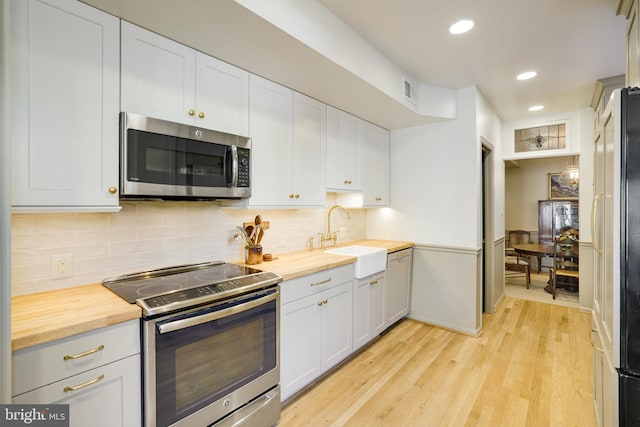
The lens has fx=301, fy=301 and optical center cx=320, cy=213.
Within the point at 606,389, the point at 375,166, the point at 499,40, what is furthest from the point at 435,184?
the point at 606,389

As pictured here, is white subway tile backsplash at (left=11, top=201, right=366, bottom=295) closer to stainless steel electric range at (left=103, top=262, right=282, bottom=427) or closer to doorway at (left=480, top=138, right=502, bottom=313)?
stainless steel electric range at (left=103, top=262, right=282, bottom=427)

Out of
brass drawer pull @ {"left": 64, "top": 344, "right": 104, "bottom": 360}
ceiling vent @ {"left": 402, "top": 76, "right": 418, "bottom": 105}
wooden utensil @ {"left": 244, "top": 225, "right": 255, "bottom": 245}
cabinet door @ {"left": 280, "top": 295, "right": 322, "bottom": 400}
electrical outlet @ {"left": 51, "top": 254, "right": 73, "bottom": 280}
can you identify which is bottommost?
cabinet door @ {"left": 280, "top": 295, "right": 322, "bottom": 400}

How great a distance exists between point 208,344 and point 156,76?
4.91ft

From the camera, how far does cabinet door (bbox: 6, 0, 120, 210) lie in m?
1.26

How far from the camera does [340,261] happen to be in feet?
8.14

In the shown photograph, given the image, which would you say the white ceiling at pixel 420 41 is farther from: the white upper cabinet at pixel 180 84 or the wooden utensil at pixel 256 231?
the wooden utensil at pixel 256 231

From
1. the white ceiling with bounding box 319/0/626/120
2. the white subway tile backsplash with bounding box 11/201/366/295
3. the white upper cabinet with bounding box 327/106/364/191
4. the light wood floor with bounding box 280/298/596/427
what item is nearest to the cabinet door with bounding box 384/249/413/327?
the light wood floor with bounding box 280/298/596/427

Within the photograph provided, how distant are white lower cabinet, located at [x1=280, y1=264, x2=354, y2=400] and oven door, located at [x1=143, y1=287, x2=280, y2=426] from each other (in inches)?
5.9

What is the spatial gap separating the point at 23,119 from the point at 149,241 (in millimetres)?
898

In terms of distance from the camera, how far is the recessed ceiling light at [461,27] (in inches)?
86.6

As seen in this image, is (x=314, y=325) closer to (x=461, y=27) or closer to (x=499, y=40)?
(x=461, y=27)

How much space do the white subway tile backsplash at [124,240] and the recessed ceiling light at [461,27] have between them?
2.11 m

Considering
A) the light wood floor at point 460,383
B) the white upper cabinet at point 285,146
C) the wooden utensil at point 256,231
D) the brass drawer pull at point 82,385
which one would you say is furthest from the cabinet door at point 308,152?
the brass drawer pull at point 82,385

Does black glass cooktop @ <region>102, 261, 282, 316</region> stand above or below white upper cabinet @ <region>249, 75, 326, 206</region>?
below
